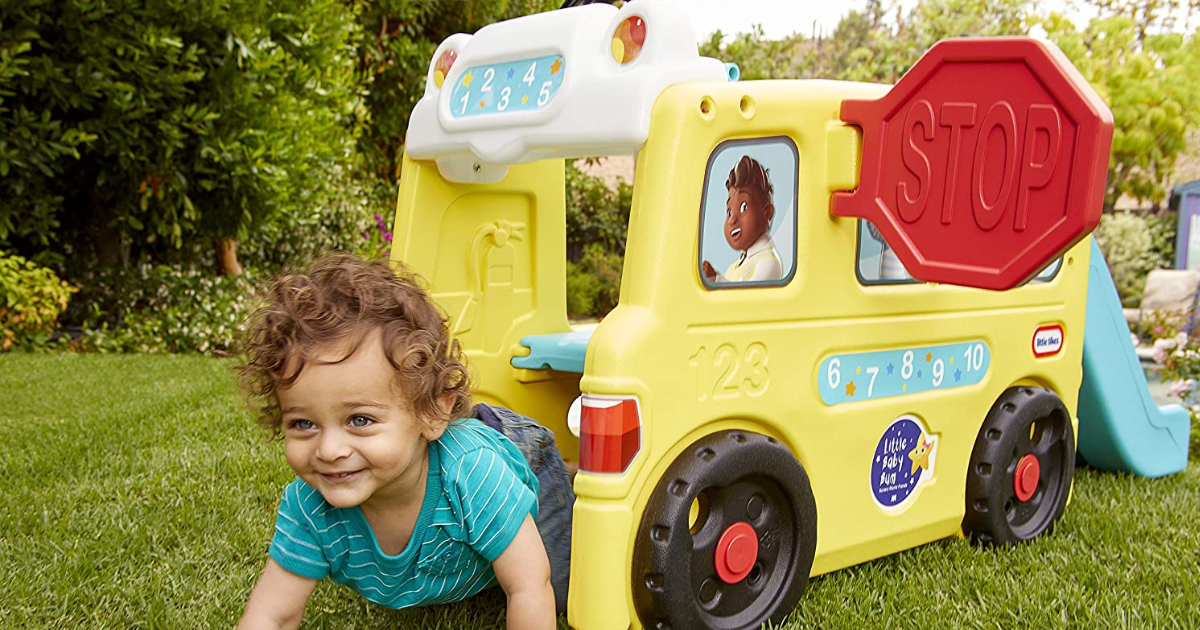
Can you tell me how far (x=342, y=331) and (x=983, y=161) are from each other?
1504mm

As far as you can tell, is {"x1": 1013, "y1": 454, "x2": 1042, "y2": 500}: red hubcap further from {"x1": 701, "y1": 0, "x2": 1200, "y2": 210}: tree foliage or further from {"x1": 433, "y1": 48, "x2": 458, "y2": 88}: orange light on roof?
{"x1": 701, "y1": 0, "x2": 1200, "y2": 210}: tree foliage

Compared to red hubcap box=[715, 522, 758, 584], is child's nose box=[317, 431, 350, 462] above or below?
above

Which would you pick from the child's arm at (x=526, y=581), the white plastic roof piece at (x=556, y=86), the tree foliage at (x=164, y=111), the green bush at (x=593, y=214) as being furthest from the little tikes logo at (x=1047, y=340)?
the green bush at (x=593, y=214)

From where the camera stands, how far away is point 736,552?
7.95 ft

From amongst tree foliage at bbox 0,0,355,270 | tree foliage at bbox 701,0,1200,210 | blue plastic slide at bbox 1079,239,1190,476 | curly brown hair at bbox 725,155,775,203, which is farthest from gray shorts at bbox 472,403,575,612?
tree foliage at bbox 701,0,1200,210

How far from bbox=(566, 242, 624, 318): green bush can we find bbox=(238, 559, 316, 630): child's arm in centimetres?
867

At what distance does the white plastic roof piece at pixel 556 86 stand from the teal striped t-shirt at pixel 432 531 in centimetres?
79

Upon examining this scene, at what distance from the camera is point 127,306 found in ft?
25.5

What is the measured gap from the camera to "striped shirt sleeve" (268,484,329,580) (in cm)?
209

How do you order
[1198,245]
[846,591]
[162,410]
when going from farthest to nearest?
[1198,245], [162,410], [846,591]

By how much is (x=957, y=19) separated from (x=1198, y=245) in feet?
30.3

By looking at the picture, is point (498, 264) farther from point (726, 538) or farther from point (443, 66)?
point (726, 538)

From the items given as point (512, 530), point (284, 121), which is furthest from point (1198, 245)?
point (512, 530)

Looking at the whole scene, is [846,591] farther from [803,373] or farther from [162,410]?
[162,410]
